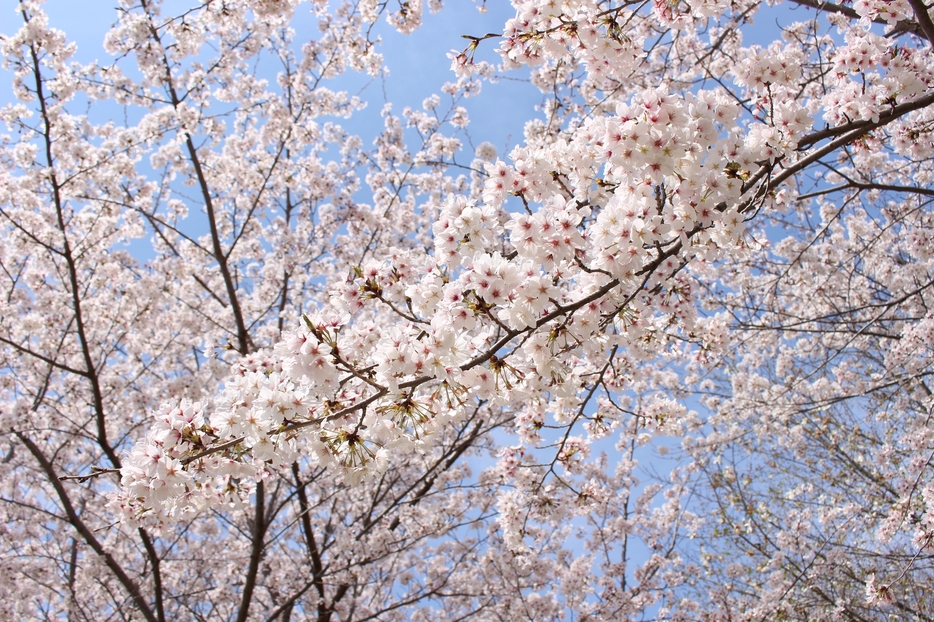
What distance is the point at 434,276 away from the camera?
2.47m

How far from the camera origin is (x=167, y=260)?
856 cm

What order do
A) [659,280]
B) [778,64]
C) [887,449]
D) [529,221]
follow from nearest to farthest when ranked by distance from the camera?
[529,221] < [659,280] < [778,64] < [887,449]

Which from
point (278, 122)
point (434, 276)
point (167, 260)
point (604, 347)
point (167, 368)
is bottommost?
point (604, 347)

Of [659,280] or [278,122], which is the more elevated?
[278,122]

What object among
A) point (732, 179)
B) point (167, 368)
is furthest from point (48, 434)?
point (732, 179)

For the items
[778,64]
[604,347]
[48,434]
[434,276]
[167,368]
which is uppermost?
[167,368]

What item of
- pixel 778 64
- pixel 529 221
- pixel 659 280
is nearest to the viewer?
pixel 529 221

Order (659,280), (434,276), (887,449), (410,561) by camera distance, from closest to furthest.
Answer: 1. (434,276)
2. (659,280)
3. (887,449)
4. (410,561)

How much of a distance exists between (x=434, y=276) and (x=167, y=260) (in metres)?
7.76

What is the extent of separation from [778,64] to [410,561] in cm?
972

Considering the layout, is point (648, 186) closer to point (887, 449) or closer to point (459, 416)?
point (459, 416)

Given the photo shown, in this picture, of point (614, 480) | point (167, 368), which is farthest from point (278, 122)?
point (614, 480)

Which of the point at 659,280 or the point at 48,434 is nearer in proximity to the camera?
the point at 659,280

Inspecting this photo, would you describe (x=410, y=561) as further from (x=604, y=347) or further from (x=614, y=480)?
(x=604, y=347)
